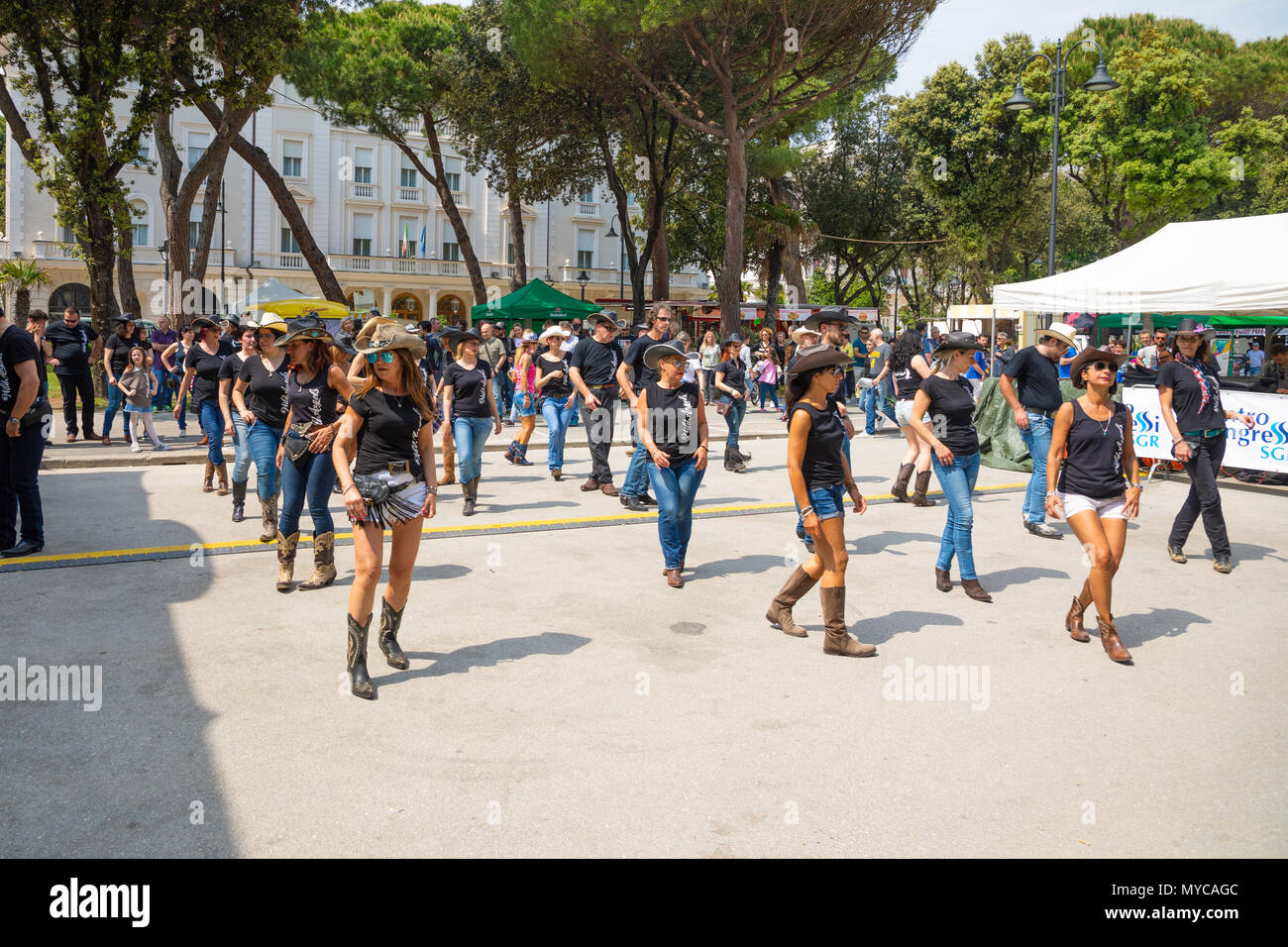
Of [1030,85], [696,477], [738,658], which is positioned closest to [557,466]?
[696,477]

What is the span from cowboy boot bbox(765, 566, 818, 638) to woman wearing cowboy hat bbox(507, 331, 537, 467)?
21.5 feet

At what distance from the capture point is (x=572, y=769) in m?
4.04

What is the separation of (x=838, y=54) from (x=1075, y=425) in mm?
19805

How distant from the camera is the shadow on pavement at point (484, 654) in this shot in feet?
17.1

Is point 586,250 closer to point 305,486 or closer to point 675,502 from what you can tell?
point 675,502

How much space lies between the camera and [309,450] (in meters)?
6.64

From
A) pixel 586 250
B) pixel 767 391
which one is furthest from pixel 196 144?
pixel 767 391

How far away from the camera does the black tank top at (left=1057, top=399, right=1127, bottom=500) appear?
5730mm

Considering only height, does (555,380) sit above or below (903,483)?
above

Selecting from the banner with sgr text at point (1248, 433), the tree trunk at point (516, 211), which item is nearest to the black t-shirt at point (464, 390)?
the banner with sgr text at point (1248, 433)

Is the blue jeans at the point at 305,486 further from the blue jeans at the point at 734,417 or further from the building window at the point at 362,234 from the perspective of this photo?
the building window at the point at 362,234

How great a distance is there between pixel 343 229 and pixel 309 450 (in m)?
48.9

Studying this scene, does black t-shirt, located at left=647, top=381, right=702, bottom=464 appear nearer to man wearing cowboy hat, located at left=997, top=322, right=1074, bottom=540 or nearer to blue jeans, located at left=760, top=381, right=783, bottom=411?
man wearing cowboy hat, located at left=997, top=322, right=1074, bottom=540

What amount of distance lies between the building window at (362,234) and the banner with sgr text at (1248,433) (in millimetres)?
45691
